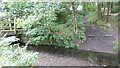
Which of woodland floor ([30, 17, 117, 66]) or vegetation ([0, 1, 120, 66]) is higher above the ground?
vegetation ([0, 1, 120, 66])

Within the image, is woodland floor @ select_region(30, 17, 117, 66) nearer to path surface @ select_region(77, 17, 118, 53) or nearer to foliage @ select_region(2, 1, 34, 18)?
path surface @ select_region(77, 17, 118, 53)

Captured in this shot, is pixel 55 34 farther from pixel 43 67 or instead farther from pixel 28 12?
pixel 43 67

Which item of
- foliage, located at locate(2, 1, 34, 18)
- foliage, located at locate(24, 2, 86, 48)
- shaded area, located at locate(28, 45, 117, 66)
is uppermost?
foliage, located at locate(2, 1, 34, 18)

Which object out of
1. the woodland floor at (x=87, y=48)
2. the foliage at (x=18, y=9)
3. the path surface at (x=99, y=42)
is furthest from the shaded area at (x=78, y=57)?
the foliage at (x=18, y=9)

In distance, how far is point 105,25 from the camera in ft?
20.4

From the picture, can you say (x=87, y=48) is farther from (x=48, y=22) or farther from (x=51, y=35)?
(x=48, y=22)

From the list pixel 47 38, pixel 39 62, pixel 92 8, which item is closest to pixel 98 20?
pixel 92 8

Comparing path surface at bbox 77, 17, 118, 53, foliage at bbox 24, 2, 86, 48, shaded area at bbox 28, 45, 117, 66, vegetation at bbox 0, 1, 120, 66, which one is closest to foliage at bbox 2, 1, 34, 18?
vegetation at bbox 0, 1, 120, 66

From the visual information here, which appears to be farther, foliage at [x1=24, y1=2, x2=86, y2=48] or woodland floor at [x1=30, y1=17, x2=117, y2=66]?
foliage at [x1=24, y1=2, x2=86, y2=48]

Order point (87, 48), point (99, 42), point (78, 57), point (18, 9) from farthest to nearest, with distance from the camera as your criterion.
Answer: point (99, 42) < point (87, 48) < point (18, 9) < point (78, 57)

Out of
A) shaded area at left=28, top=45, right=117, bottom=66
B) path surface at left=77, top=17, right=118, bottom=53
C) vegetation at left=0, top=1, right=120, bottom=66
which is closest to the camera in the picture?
shaded area at left=28, top=45, right=117, bottom=66

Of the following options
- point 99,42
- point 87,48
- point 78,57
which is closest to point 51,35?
point 78,57

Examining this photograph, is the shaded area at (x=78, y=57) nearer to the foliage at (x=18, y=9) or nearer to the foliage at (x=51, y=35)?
the foliage at (x=51, y=35)

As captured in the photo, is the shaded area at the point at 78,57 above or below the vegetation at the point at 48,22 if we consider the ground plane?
below
